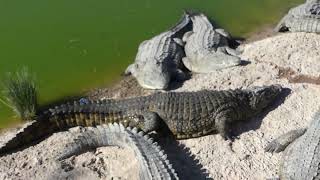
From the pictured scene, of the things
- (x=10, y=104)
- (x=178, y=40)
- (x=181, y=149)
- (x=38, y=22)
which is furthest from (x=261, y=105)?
(x=38, y=22)

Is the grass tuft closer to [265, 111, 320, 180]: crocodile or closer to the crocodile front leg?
the crocodile front leg

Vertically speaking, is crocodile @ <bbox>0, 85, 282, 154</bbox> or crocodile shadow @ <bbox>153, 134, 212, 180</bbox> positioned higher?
crocodile @ <bbox>0, 85, 282, 154</bbox>

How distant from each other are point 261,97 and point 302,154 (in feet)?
4.60

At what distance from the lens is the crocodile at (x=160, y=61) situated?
786 cm

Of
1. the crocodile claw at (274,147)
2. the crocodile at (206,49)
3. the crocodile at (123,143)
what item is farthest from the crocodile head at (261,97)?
the crocodile at (123,143)

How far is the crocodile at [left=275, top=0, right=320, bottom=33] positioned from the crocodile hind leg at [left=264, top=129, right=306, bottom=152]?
9.63 ft

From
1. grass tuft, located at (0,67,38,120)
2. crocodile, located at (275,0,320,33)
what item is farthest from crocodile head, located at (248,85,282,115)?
grass tuft, located at (0,67,38,120)

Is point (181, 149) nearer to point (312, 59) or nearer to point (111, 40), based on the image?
point (312, 59)

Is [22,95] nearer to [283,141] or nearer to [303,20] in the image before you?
[283,141]

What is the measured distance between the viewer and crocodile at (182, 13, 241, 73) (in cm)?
805

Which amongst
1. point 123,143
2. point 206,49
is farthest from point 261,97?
point 206,49

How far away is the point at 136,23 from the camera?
995cm

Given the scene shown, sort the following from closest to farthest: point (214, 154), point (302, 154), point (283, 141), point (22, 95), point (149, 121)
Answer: point (302, 154) < point (283, 141) < point (214, 154) < point (149, 121) < point (22, 95)

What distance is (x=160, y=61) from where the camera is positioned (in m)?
8.26
